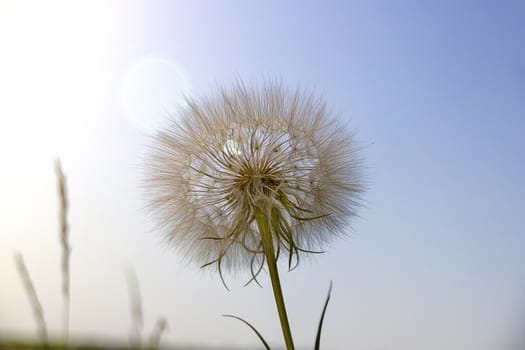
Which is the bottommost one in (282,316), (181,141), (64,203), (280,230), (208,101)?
(282,316)

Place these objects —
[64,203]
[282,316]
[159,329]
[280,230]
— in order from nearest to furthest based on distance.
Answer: [159,329], [64,203], [282,316], [280,230]

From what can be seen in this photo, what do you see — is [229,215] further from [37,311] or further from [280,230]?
[37,311]

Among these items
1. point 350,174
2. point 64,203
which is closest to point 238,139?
point 350,174

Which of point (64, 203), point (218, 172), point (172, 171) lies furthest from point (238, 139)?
point (64, 203)

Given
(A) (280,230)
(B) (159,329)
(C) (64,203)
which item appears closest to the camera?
(B) (159,329)

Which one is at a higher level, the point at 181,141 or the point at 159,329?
the point at 181,141

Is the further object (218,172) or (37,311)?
(218,172)

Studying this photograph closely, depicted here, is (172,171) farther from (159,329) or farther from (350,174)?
(159,329)
